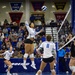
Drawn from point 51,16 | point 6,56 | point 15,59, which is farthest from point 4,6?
point 6,56

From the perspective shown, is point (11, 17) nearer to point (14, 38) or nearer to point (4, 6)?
point (4, 6)

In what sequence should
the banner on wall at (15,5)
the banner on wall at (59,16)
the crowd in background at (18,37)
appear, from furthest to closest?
1. the banner on wall at (15,5)
2. the banner on wall at (59,16)
3. the crowd in background at (18,37)

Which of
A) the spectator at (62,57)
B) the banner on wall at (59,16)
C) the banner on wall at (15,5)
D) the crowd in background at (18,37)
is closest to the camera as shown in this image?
the spectator at (62,57)

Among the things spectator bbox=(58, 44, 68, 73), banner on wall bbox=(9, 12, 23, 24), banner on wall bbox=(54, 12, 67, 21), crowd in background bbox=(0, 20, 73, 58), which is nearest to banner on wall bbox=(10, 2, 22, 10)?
banner on wall bbox=(9, 12, 23, 24)

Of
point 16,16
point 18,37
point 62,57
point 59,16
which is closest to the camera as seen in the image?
point 62,57

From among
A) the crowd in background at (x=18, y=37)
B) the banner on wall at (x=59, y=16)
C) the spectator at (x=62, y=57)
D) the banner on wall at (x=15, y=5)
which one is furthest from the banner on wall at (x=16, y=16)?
the spectator at (x=62, y=57)

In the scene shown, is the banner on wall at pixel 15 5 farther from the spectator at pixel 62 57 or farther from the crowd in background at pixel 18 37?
the spectator at pixel 62 57

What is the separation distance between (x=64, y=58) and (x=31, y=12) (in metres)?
12.2

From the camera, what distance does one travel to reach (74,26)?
15.8 meters

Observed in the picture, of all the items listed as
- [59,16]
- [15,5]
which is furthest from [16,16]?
[59,16]

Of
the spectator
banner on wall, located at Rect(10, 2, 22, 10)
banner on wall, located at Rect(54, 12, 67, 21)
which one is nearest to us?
the spectator

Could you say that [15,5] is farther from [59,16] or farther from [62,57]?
[62,57]

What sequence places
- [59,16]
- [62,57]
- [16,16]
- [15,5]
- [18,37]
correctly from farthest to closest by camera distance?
[16,16] < [15,5] < [59,16] < [18,37] < [62,57]

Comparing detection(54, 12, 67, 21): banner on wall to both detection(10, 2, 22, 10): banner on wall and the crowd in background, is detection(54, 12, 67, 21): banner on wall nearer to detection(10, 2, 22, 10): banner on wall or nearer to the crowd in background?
detection(10, 2, 22, 10): banner on wall
